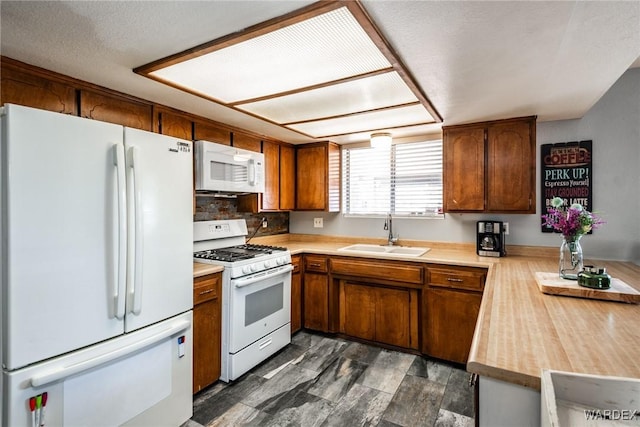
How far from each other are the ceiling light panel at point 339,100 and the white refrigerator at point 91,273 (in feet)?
2.51

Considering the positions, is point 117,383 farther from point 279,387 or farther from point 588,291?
point 588,291

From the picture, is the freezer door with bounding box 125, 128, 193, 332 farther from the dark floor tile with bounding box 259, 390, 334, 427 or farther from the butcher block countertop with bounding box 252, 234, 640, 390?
the butcher block countertop with bounding box 252, 234, 640, 390

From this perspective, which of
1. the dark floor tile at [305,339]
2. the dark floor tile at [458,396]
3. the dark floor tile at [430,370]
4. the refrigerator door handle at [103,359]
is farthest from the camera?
the dark floor tile at [305,339]

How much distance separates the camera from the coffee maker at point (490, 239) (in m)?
2.80

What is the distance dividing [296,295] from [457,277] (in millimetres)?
1543

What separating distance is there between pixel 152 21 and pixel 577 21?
5.70 ft

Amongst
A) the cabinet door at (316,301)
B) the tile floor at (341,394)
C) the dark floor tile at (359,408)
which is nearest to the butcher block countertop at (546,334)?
the tile floor at (341,394)

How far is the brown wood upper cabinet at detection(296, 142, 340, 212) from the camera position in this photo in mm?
3645

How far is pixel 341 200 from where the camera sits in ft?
12.6

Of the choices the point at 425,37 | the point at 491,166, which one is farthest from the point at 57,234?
the point at 491,166

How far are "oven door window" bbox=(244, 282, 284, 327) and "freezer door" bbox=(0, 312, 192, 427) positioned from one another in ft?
1.93

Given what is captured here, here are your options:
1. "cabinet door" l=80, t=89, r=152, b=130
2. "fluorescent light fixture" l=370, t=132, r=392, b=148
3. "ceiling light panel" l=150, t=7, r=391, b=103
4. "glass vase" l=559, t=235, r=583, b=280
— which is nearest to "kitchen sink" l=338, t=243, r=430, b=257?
"fluorescent light fixture" l=370, t=132, r=392, b=148

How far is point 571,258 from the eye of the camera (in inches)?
70.6

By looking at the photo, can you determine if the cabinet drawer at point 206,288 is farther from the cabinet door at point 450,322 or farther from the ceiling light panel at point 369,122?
the cabinet door at point 450,322
